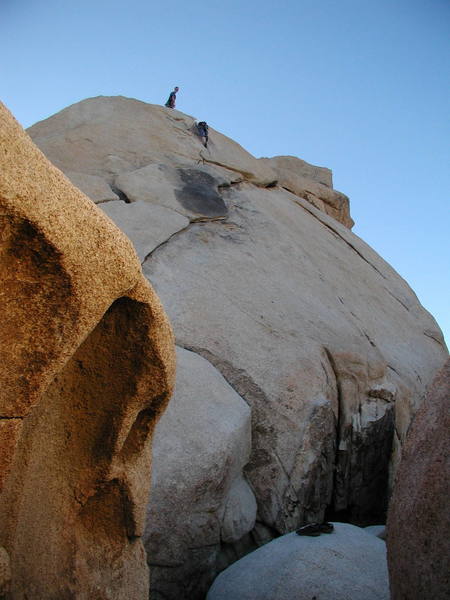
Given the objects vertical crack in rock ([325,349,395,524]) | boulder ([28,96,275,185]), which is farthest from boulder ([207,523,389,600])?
boulder ([28,96,275,185])

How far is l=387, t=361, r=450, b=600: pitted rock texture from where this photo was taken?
2.11m

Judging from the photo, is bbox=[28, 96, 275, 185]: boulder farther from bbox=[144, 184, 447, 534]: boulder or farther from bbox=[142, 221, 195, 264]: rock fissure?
bbox=[144, 184, 447, 534]: boulder

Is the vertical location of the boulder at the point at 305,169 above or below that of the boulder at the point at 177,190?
above

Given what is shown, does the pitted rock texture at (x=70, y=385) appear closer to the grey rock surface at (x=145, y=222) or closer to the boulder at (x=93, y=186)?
the grey rock surface at (x=145, y=222)

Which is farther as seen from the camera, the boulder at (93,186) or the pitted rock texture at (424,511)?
the boulder at (93,186)

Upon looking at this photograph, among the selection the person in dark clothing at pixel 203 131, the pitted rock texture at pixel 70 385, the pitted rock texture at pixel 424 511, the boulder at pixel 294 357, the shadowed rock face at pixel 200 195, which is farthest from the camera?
the person in dark clothing at pixel 203 131

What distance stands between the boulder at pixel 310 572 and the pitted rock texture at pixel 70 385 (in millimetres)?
862

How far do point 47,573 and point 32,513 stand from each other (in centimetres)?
18

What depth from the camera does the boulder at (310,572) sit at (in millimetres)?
2873

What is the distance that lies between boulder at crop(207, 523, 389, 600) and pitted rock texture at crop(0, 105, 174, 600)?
862 millimetres

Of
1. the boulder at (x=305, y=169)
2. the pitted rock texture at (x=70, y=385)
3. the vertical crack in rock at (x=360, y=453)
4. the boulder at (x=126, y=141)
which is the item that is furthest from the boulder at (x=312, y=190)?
the pitted rock texture at (x=70, y=385)

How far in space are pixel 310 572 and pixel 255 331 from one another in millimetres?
1740

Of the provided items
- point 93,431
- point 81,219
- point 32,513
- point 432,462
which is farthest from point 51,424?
point 432,462

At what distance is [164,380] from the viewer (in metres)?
2.15
